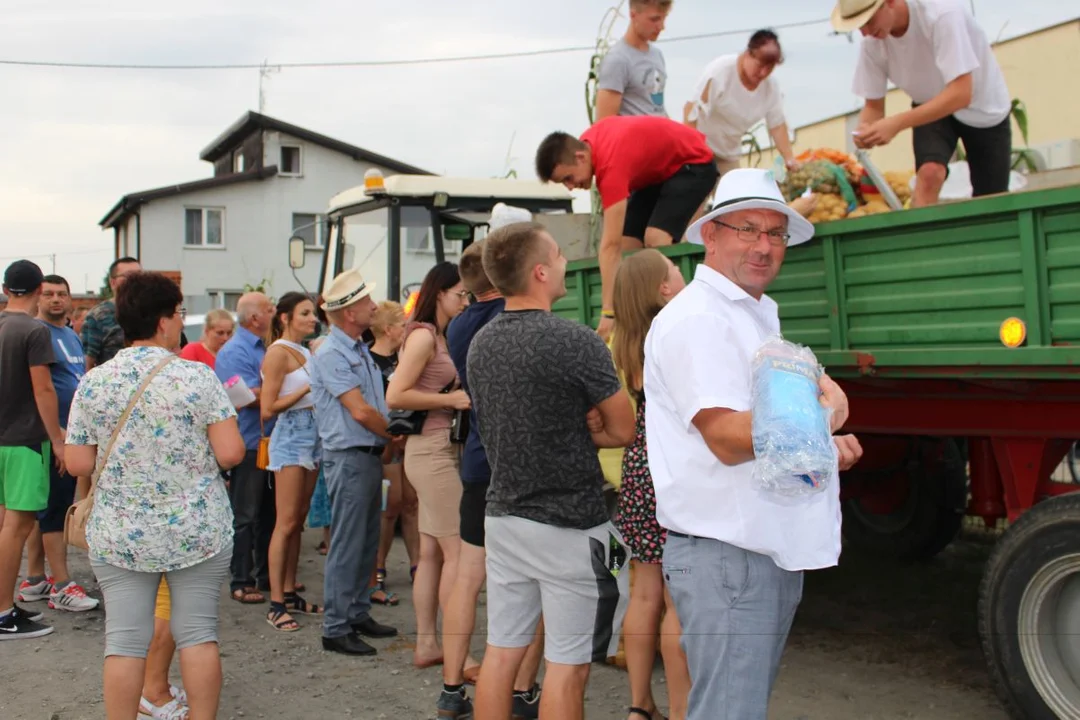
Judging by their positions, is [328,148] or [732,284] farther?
[328,148]

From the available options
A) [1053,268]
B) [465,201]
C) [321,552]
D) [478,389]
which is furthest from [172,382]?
[465,201]

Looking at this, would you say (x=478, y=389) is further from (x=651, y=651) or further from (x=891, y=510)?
(x=891, y=510)

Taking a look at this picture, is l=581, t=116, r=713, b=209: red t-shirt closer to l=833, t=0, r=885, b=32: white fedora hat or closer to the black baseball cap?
l=833, t=0, r=885, b=32: white fedora hat

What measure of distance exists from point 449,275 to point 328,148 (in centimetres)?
3228

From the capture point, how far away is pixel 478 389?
3.78 metres

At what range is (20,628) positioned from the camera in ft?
19.7

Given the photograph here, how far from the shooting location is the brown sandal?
691 cm

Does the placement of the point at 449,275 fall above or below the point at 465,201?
below

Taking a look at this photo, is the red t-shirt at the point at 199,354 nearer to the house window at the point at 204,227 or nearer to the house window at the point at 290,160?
the house window at the point at 204,227

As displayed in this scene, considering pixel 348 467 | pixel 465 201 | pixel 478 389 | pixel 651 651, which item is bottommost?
pixel 651 651

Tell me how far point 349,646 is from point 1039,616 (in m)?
3.31

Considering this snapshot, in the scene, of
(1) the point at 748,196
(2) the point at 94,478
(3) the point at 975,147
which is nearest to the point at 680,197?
(3) the point at 975,147

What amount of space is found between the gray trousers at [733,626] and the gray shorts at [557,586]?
0.94 metres

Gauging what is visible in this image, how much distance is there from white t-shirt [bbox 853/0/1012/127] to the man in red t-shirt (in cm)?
102
